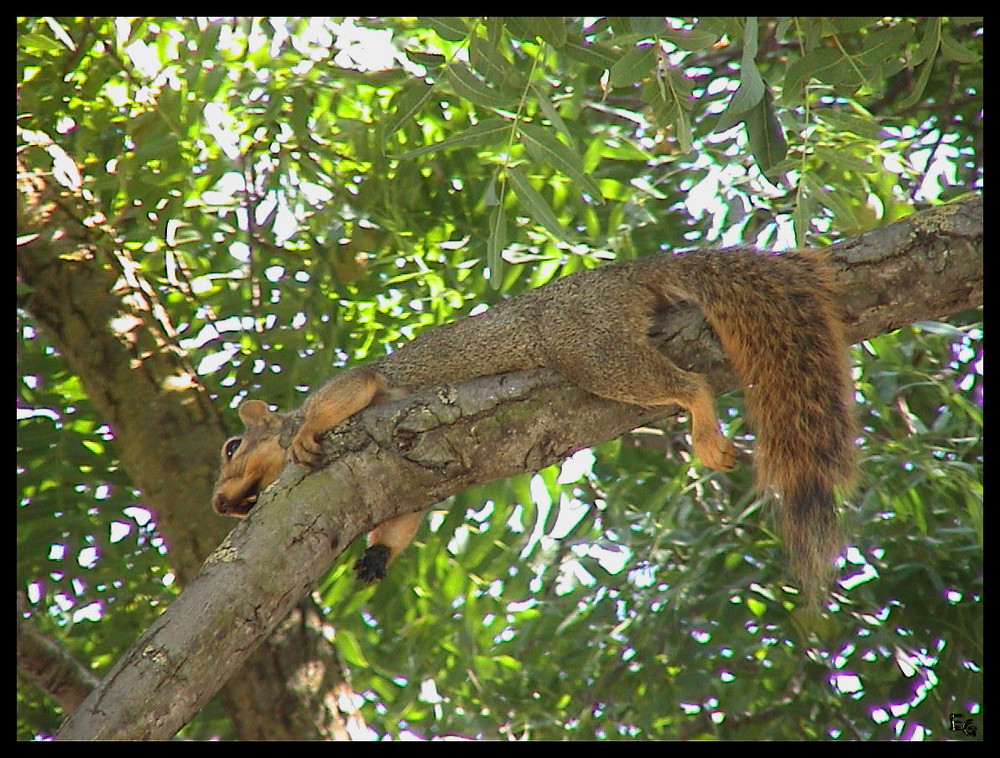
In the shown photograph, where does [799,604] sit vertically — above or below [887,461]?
below

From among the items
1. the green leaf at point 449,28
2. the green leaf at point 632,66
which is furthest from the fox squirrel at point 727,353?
the green leaf at point 449,28

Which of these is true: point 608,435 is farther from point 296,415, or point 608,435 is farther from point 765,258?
point 296,415

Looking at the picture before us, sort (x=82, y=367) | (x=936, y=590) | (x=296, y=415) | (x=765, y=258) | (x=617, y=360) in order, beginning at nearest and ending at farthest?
(x=617, y=360)
(x=765, y=258)
(x=296, y=415)
(x=936, y=590)
(x=82, y=367)

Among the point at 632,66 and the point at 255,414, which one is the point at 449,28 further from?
the point at 255,414

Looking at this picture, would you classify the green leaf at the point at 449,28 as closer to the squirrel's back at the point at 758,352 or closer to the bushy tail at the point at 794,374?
the squirrel's back at the point at 758,352

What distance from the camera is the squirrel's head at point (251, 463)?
382cm

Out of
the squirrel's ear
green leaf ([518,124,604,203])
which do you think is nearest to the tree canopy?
the squirrel's ear

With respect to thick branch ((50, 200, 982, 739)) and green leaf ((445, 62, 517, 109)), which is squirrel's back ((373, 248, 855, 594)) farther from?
green leaf ((445, 62, 517, 109))

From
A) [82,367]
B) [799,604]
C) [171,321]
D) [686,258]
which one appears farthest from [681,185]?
[82,367]

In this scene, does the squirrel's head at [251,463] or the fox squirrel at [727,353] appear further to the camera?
the squirrel's head at [251,463]

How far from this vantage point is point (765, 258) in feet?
11.0

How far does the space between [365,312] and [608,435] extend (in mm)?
1778

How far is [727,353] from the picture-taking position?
3.13 metres

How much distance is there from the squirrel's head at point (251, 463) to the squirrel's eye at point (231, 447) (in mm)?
19
